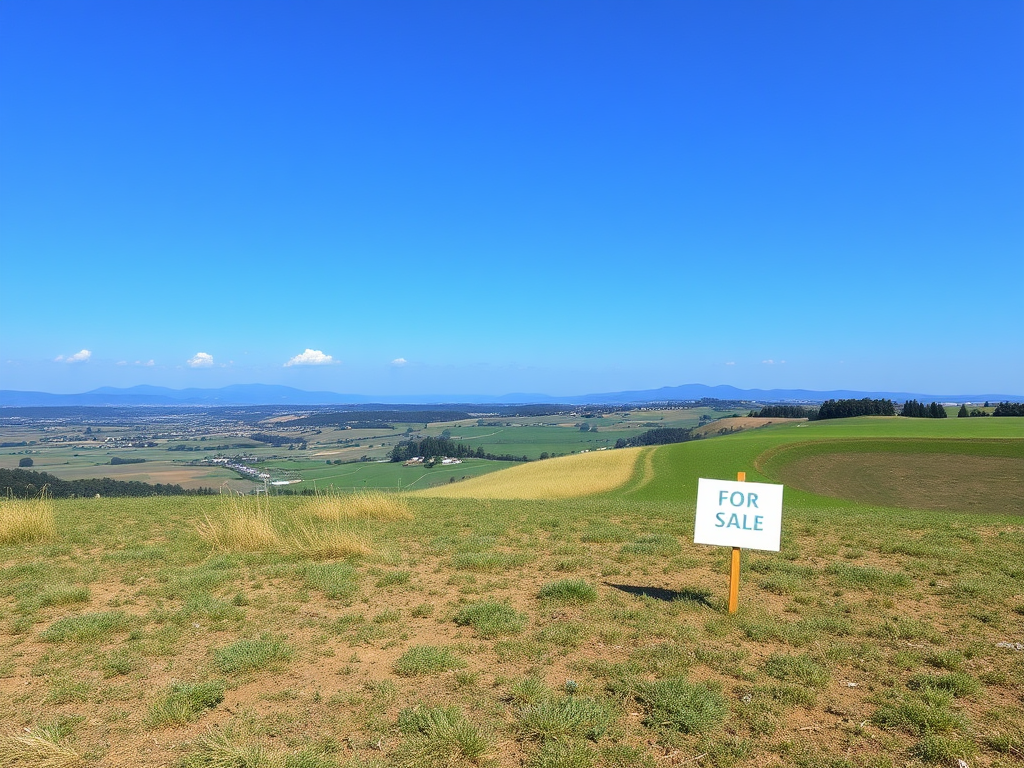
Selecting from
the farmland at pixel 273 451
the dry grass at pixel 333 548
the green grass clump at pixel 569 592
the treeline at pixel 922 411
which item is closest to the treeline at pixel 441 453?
the farmland at pixel 273 451

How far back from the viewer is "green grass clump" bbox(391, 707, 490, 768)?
153 inches

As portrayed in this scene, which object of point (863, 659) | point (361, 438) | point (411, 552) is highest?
point (863, 659)

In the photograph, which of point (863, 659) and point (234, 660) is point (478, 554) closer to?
point (234, 660)

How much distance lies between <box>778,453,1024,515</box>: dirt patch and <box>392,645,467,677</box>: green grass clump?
2930cm

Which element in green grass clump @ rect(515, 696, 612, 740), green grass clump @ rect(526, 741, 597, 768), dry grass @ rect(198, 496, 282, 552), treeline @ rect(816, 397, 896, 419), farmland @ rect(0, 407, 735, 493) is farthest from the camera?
treeline @ rect(816, 397, 896, 419)

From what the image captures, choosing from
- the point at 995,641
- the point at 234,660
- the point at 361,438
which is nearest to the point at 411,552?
the point at 234,660

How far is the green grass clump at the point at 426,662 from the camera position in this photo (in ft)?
17.6

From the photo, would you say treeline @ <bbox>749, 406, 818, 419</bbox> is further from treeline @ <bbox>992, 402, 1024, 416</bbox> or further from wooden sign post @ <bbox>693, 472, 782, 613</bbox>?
wooden sign post @ <bbox>693, 472, 782, 613</bbox>

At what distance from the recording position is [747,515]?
678 cm

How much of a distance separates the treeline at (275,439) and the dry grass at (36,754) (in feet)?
350

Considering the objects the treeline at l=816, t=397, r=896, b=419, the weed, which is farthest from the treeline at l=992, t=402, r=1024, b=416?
the weed

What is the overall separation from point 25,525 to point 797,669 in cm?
1418

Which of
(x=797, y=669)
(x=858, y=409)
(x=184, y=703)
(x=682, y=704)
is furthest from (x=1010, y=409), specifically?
(x=184, y=703)

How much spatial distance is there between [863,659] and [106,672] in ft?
25.6
